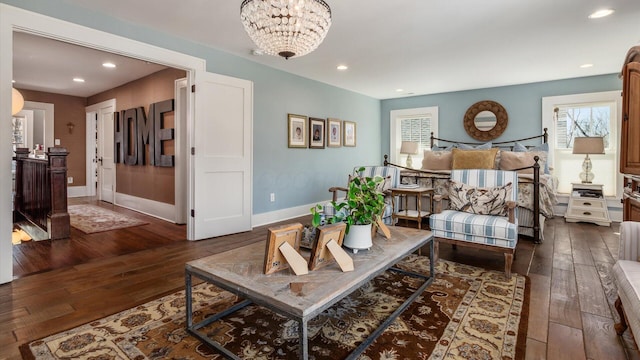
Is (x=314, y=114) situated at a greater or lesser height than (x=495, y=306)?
greater

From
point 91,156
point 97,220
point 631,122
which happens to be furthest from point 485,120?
point 91,156

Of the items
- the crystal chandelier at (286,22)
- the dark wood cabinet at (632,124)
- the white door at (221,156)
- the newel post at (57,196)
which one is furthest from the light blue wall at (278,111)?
the dark wood cabinet at (632,124)

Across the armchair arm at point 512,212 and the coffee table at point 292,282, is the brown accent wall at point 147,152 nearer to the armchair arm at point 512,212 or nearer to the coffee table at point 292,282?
the coffee table at point 292,282

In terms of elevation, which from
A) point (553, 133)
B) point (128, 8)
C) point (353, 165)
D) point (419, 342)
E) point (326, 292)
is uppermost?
point (128, 8)

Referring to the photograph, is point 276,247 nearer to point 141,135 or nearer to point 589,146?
point 141,135

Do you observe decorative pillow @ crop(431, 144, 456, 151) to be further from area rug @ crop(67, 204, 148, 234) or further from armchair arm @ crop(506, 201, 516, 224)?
area rug @ crop(67, 204, 148, 234)

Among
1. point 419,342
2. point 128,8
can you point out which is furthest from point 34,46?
point 419,342

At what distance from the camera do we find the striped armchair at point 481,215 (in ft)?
9.24

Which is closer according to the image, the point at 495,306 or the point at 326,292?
the point at 326,292

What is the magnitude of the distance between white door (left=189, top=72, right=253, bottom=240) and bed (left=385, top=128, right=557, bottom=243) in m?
2.40

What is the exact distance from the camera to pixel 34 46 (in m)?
4.37

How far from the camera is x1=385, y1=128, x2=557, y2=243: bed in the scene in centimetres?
397

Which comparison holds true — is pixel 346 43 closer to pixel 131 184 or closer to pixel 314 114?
pixel 314 114

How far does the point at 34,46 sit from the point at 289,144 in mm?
3617
